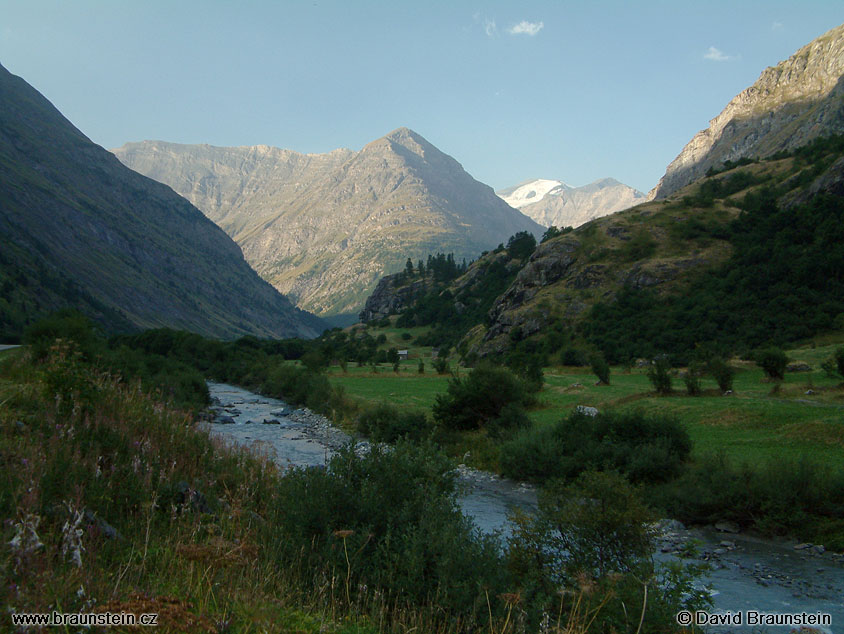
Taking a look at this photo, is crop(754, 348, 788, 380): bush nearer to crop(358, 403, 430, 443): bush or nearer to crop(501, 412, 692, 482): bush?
crop(501, 412, 692, 482): bush

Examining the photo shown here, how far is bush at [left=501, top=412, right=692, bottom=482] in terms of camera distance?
21.5 metres

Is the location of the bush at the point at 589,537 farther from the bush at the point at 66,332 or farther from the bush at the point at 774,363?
the bush at the point at 774,363

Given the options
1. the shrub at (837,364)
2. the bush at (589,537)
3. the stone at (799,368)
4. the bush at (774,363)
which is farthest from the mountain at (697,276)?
the bush at (589,537)

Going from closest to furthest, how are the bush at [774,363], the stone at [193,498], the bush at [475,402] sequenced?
the stone at [193,498] < the bush at [475,402] < the bush at [774,363]

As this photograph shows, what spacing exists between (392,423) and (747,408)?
19.7m

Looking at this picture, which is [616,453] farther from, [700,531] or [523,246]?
[523,246]

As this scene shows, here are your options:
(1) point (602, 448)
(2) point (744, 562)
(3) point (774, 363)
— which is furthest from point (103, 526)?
(3) point (774, 363)

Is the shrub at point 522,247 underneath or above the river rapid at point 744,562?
above

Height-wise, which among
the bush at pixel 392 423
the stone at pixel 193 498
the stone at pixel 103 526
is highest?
the stone at pixel 103 526

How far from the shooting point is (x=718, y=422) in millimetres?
26359

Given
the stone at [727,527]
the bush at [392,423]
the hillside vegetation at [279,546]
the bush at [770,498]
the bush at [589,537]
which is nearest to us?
the hillside vegetation at [279,546]

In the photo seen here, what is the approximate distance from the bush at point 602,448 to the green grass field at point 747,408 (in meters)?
1.51

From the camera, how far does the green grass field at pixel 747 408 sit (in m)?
21.3

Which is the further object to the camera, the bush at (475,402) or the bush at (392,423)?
the bush at (475,402)
